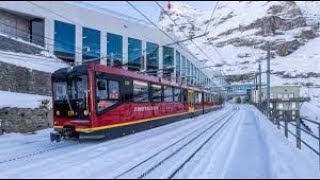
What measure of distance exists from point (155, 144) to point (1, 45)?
53.2 ft

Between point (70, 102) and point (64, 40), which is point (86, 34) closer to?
point (64, 40)

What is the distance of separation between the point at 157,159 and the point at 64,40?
2878 centimetres

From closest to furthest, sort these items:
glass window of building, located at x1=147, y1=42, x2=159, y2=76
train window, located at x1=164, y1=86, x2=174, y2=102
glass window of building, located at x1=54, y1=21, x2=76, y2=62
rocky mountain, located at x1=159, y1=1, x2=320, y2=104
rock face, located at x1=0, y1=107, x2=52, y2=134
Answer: rocky mountain, located at x1=159, y1=1, x2=320, y2=104 < rock face, located at x1=0, y1=107, x2=52, y2=134 < train window, located at x1=164, y1=86, x2=174, y2=102 < glass window of building, located at x1=54, y1=21, x2=76, y2=62 < glass window of building, located at x1=147, y1=42, x2=159, y2=76

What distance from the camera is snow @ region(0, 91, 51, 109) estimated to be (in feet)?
69.7

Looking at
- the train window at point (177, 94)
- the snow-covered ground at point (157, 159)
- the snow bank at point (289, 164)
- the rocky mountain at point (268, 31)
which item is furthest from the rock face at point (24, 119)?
the snow bank at point (289, 164)

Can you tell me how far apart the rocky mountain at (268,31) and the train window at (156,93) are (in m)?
3.29

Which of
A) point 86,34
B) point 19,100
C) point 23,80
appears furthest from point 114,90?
point 86,34

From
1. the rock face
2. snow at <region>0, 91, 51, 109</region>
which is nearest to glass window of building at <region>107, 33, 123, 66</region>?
snow at <region>0, 91, 51, 109</region>

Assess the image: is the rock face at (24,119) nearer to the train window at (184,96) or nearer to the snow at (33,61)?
the snow at (33,61)

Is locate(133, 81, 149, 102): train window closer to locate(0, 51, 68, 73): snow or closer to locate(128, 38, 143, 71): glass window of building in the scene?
locate(0, 51, 68, 73): snow

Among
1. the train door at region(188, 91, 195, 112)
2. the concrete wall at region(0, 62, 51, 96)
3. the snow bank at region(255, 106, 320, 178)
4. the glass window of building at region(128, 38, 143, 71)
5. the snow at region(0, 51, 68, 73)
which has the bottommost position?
the snow bank at region(255, 106, 320, 178)

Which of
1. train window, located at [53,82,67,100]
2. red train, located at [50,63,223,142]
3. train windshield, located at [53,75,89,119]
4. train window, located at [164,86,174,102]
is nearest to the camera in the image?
red train, located at [50,63,223,142]

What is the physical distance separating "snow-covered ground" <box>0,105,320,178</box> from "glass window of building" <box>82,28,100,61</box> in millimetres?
25429

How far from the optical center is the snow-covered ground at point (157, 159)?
981 centimetres
